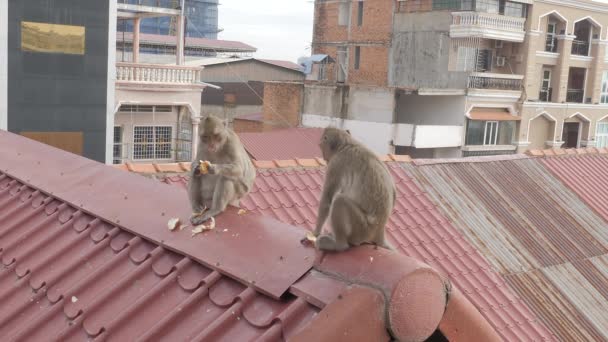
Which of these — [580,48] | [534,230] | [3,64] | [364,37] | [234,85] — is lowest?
[534,230]

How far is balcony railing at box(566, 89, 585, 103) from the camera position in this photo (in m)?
38.3

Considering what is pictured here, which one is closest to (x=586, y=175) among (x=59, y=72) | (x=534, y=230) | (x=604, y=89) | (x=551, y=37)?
(x=534, y=230)

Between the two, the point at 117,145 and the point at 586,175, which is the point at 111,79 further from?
the point at 586,175

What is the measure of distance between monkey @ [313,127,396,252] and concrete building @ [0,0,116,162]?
1951cm

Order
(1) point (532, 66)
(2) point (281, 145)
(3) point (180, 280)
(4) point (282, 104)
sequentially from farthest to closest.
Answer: (4) point (282, 104) → (1) point (532, 66) → (2) point (281, 145) → (3) point (180, 280)

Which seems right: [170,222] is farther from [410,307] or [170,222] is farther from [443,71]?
[443,71]

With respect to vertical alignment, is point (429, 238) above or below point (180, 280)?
below

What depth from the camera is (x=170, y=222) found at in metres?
5.00

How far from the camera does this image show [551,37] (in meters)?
36.0

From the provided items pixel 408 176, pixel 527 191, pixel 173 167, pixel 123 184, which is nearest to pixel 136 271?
pixel 123 184

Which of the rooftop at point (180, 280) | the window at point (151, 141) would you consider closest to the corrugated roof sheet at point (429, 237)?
the rooftop at point (180, 280)

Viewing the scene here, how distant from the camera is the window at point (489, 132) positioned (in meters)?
33.6

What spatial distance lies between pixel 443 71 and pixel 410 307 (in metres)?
31.3

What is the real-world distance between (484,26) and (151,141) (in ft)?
53.0
